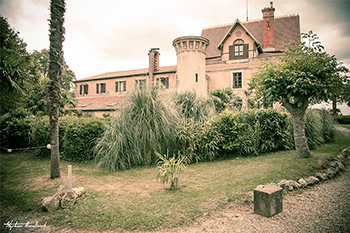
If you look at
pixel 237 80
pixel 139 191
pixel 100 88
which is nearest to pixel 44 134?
pixel 139 191

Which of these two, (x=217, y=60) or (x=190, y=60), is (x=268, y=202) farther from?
(x=217, y=60)

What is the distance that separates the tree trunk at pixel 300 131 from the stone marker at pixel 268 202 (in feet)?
12.7

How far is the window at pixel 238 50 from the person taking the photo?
2223 centimetres

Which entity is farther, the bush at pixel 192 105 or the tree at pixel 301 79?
the bush at pixel 192 105

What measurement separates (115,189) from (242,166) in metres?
3.92

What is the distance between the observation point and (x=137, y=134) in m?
6.57

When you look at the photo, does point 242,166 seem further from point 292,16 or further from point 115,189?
point 292,16

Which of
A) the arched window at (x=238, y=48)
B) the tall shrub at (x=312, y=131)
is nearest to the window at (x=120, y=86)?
the arched window at (x=238, y=48)

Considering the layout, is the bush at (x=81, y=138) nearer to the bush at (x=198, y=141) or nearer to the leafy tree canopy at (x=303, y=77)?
the bush at (x=198, y=141)

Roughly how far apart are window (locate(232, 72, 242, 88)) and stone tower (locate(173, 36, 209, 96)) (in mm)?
4815

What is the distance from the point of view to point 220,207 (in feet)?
11.8

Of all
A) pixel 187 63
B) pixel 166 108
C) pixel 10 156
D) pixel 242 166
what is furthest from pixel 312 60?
pixel 187 63

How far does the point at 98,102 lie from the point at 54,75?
20.6 metres

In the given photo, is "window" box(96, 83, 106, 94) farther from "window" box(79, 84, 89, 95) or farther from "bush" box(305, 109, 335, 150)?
"bush" box(305, 109, 335, 150)
